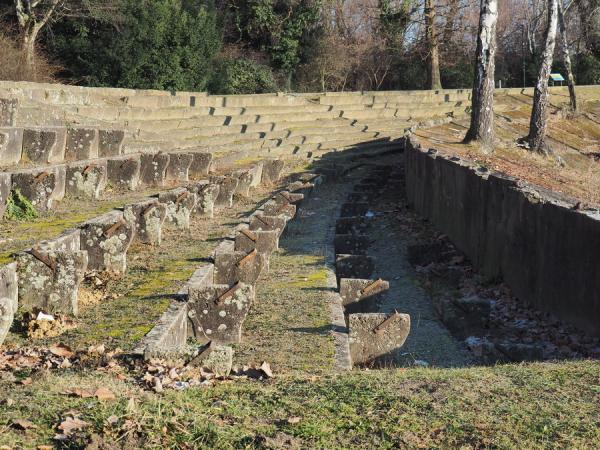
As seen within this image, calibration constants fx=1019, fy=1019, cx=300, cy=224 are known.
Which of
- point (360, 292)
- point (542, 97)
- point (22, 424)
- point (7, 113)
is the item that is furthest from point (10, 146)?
point (542, 97)

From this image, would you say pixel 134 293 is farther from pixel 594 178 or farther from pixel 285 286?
pixel 594 178

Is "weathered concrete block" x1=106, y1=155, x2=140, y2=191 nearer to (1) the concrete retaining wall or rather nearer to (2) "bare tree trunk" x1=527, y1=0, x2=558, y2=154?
(1) the concrete retaining wall

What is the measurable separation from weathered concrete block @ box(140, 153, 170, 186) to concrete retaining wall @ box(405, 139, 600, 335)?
4734mm

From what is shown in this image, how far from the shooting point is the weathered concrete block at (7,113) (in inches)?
606

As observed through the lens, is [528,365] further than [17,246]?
No

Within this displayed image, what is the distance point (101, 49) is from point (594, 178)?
14766 mm

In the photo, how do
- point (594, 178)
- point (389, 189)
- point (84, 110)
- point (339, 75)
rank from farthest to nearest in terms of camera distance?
point (339, 75)
point (594, 178)
point (389, 189)
point (84, 110)

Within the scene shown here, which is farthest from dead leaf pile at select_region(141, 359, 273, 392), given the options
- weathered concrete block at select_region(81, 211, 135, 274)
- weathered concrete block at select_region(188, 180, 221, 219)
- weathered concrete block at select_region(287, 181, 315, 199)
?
weathered concrete block at select_region(287, 181, 315, 199)

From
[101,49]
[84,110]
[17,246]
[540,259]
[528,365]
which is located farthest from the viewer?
[101,49]

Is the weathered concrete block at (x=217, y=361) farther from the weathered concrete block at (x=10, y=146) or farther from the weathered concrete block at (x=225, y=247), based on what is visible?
the weathered concrete block at (x=10, y=146)

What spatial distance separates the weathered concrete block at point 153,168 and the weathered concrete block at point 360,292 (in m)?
6.79

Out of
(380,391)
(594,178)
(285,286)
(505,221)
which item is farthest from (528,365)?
(594,178)

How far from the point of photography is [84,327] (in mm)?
8555

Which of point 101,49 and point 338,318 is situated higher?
point 101,49
